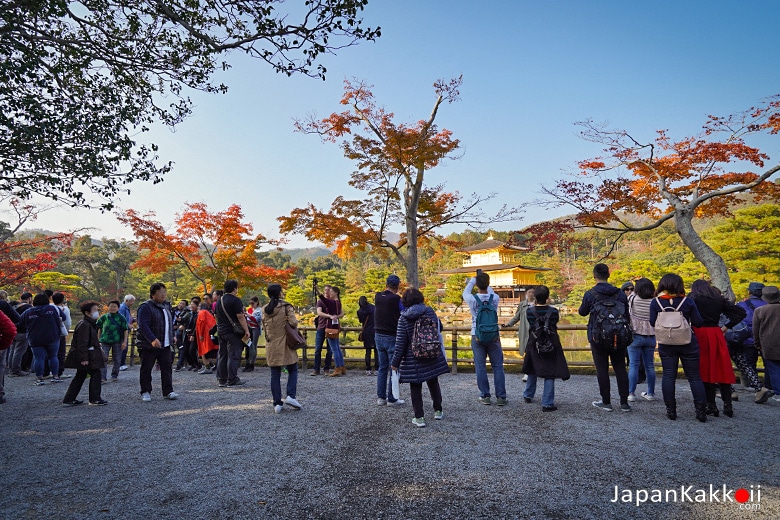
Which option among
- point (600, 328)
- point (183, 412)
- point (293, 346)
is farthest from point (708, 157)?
point (183, 412)

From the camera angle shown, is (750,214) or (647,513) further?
(750,214)

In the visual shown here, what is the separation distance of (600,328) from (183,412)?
552 cm

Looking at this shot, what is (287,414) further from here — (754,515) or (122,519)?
(754,515)

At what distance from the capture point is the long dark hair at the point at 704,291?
451 centimetres

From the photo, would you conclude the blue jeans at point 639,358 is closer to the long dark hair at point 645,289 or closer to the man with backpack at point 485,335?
the long dark hair at point 645,289

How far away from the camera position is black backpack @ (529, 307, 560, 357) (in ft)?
15.4

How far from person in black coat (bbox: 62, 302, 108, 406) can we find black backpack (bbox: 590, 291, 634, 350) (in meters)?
6.65

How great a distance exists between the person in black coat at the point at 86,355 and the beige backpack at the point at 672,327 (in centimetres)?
723

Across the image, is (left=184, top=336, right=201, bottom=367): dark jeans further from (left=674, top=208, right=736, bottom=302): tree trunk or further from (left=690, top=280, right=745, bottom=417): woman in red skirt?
→ (left=674, top=208, right=736, bottom=302): tree trunk

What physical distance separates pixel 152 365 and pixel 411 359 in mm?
4032

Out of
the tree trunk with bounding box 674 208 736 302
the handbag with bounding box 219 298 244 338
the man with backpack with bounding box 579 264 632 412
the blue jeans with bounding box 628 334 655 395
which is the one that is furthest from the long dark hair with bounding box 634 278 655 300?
the handbag with bounding box 219 298 244 338

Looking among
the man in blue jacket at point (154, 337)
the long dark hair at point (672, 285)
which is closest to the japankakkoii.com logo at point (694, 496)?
the long dark hair at point (672, 285)

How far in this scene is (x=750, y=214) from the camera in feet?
47.9

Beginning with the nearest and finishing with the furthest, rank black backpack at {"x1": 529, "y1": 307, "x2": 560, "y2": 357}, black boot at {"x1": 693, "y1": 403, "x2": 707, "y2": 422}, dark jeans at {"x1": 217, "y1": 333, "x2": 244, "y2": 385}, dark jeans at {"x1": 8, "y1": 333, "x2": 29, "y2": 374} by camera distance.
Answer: black boot at {"x1": 693, "y1": 403, "x2": 707, "y2": 422}
black backpack at {"x1": 529, "y1": 307, "x2": 560, "y2": 357}
dark jeans at {"x1": 217, "y1": 333, "x2": 244, "y2": 385}
dark jeans at {"x1": 8, "y1": 333, "x2": 29, "y2": 374}
